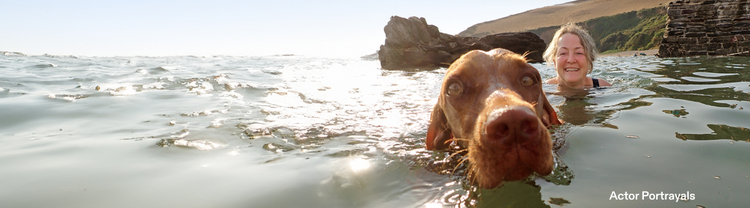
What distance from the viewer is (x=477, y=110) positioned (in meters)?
2.42

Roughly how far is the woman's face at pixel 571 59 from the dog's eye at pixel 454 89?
4426 mm

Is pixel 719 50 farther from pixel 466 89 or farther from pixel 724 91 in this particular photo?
pixel 466 89

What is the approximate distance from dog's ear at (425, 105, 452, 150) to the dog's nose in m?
1.32

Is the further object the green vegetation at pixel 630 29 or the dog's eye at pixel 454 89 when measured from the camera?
the green vegetation at pixel 630 29

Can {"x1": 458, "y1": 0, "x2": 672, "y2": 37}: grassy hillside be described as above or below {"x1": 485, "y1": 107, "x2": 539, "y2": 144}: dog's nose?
above

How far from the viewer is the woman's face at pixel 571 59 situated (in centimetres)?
609

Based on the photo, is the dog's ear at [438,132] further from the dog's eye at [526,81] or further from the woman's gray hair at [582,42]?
the woman's gray hair at [582,42]

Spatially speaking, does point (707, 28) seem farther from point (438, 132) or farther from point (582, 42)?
point (438, 132)

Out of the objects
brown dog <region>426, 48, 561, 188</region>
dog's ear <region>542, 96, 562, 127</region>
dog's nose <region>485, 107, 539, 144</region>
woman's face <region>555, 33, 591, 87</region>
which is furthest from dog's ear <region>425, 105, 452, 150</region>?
woman's face <region>555, 33, 591, 87</region>

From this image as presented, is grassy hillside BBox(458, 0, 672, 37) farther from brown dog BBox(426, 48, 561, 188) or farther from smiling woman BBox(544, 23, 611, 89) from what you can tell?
brown dog BBox(426, 48, 561, 188)

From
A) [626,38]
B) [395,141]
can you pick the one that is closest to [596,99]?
[395,141]

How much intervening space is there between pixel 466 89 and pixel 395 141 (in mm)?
1319

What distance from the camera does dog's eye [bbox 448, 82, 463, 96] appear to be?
2.72 metres

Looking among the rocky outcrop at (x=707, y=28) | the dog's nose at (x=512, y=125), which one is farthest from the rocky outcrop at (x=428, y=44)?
the dog's nose at (x=512, y=125)
